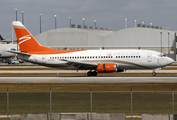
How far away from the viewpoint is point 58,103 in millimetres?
21266

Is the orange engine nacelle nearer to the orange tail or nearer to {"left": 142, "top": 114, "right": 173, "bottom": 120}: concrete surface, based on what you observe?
the orange tail

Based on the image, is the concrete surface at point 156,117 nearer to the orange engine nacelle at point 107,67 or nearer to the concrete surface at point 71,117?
the concrete surface at point 71,117

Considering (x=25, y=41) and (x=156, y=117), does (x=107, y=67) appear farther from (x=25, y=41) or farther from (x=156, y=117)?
(x=156, y=117)

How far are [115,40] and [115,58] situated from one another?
213ft

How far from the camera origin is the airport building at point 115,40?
11262cm

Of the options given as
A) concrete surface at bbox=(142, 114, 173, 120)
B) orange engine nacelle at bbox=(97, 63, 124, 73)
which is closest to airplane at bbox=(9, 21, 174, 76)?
orange engine nacelle at bbox=(97, 63, 124, 73)

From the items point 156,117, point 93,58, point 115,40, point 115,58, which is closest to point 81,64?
point 93,58

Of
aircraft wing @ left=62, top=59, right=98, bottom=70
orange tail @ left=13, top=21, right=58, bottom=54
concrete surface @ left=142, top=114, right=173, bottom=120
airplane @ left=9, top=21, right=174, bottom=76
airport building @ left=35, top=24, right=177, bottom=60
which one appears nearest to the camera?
concrete surface @ left=142, top=114, right=173, bottom=120

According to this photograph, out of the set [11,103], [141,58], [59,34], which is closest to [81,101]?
[11,103]

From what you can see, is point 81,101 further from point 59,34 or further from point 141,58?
point 59,34

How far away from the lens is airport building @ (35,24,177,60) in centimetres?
11262

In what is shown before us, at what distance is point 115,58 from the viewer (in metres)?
49.2

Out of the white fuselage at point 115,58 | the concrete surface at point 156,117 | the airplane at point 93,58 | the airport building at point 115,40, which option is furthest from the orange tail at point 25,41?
the airport building at point 115,40

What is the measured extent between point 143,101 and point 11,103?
9.24 meters
